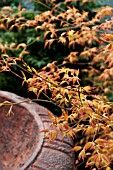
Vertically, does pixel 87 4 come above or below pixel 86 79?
above

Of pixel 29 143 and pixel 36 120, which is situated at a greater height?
pixel 36 120

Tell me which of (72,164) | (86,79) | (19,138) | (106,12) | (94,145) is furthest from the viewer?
(86,79)

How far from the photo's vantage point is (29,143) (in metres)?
2.26

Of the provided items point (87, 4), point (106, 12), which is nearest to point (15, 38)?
point (87, 4)

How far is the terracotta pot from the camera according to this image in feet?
6.14

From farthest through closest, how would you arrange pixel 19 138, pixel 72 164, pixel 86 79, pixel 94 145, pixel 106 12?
pixel 86 79
pixel 19 138
pixel 106 12
pixel 72 164
pixel 94 145

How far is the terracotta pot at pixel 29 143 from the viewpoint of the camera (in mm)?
1872

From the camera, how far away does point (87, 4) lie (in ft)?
11.1

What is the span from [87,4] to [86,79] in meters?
0.66

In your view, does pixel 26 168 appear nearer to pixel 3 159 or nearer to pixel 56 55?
pixel 3 159

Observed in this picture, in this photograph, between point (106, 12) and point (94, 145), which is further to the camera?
point (106, 12)

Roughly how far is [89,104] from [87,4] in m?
1.75

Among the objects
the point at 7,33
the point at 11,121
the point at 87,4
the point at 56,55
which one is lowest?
the point at 11,121

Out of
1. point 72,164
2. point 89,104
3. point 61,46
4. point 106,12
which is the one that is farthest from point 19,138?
point 61,46
